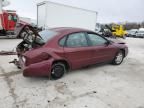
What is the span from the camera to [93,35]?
227 inches

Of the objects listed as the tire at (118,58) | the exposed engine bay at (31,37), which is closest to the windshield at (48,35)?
the exposed engine bay at (31,37)

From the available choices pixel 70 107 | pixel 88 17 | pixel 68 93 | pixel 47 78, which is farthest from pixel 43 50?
pixel 88 17

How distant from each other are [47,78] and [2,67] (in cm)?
201

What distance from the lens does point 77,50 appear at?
16.9 ft

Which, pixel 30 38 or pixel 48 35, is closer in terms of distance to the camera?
pixel 30 38

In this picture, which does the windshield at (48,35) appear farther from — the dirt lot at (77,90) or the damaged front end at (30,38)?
the dirt lot at (77,90)

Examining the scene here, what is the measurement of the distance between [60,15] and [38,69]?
12905 millimetres

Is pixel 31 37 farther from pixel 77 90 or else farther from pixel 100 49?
pixel 100 49

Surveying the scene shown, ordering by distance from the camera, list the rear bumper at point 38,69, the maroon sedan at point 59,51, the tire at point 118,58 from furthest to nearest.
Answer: the tire at point 118,58 < the maroon sedan at point 59,51 < the rear bumper at point 38,69

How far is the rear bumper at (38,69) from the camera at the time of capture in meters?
4.40

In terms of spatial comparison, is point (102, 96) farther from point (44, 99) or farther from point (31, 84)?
point (31, 84)

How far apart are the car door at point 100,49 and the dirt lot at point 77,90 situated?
0.44 metres

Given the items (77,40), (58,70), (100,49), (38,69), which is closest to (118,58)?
(100,49)

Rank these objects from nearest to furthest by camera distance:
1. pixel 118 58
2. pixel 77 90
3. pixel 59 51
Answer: pixel 77 90, pixel 59 51, pixel 118 58
